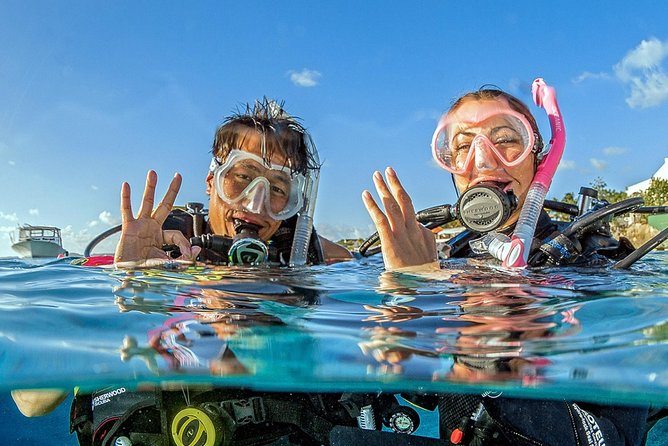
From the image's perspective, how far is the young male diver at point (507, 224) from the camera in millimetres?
2707

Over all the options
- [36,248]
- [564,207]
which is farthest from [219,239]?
[36,248]

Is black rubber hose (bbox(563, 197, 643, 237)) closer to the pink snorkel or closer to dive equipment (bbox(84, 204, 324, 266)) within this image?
the pink snorkel

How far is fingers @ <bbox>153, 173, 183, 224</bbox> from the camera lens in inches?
166

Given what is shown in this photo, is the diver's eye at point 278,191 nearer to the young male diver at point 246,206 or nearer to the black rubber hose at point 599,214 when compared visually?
the young male diver at point 246,206

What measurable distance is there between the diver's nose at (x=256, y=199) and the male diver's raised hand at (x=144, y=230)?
0.69 meters

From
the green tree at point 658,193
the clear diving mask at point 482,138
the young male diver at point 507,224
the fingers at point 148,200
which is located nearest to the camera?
the young male diver at point 507,224

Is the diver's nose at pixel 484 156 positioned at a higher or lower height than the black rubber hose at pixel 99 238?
higher

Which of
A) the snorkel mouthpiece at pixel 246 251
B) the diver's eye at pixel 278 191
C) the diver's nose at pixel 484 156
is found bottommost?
the snorkel mouthpiece at pixel 246 251

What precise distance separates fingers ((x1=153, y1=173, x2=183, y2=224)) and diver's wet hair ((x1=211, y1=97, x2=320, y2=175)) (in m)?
0.79

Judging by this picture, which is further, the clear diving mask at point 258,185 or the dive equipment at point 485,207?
the clear diving mask at point 258,185

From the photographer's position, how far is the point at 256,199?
4734mm

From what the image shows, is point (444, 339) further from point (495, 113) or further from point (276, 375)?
point (495, 113)

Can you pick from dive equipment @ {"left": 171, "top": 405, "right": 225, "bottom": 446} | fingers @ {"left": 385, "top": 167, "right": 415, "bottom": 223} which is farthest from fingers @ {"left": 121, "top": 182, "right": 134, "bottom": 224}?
fingers @ {"left": 385, "top": 167, "right": 415, "bottom": 223}

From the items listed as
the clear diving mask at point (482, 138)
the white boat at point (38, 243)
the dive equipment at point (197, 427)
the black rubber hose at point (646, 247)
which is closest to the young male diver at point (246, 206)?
the clear diving mask at point (482, 138)
